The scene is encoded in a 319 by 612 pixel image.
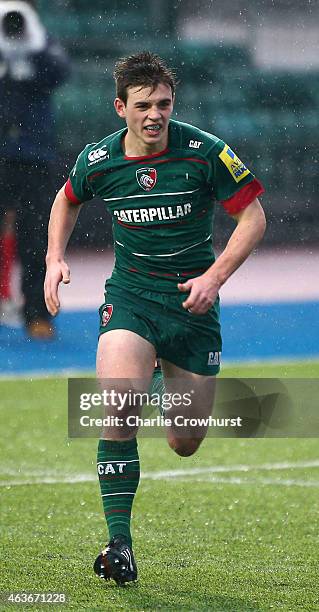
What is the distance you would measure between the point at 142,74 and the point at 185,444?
1.46 m

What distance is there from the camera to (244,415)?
7852 millimetres

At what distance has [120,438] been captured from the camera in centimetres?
472

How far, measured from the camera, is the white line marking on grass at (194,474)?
21.7ft

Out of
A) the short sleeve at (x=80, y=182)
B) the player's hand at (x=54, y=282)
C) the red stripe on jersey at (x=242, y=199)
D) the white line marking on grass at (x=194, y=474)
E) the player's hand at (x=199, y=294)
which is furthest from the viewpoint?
the white line marking on grass at (x=194, y=474)

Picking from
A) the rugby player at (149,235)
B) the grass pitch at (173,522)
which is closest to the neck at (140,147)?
the rugby player at (149,235)

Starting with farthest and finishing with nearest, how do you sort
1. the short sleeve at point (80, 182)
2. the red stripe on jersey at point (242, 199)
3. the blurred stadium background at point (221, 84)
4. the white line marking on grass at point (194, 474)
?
the blurred stadium background at point (221, 84), the white line marking on grass at point (194, 474), the short sleeve at point (80, 182), the red stripe on jersey at point (242, 199)

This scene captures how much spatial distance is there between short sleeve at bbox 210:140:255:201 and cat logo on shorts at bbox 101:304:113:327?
561 mm

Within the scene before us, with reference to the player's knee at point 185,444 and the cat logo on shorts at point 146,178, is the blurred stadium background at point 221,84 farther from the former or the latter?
the cat logo on shorts at point 146,178

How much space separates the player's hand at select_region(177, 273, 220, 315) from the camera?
445cm

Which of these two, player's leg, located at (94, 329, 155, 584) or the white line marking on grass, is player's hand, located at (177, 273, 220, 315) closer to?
player's leg, located at (94, 329, 155, 584)

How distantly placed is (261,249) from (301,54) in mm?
2725

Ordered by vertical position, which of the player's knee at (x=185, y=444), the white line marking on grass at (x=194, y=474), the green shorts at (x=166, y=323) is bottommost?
the white line marking on grass at (x=194, y=474)

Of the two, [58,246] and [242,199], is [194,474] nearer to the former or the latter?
[58,246]

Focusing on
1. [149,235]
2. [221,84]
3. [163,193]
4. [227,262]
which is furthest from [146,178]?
[221,84]
